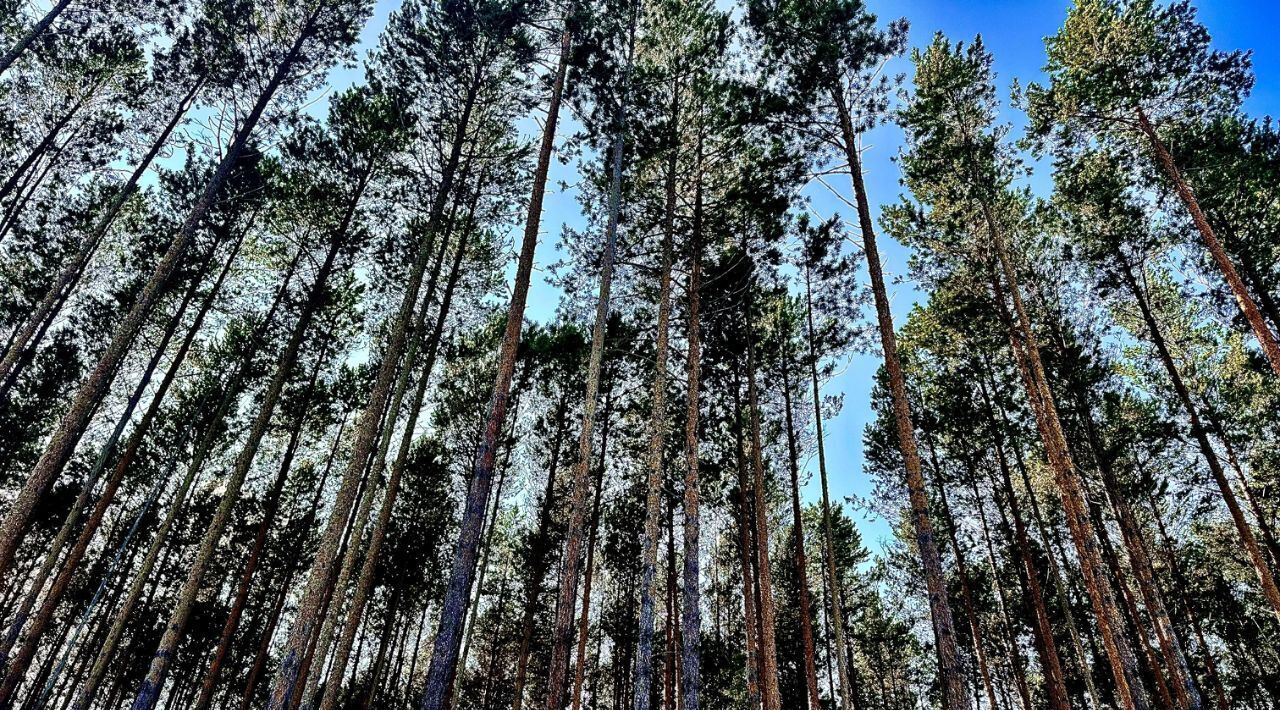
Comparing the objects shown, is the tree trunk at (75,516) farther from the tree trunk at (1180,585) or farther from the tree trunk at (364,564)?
the tree trunk at (1180,585)

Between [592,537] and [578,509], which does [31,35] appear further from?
[592,537]

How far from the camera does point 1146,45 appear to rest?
11414 millimetres

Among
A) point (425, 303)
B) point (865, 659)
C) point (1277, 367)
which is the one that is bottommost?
point (865, 659)

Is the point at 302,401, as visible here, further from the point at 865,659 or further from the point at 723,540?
the point at 865,659

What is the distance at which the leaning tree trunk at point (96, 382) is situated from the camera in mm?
7934

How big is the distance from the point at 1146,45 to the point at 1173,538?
1664 centimetres

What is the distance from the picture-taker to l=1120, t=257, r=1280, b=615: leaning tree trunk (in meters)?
11.8

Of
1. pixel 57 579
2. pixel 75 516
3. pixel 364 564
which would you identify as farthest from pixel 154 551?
pixel 364 564

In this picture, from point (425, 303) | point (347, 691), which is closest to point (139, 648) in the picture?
point (347, 691)

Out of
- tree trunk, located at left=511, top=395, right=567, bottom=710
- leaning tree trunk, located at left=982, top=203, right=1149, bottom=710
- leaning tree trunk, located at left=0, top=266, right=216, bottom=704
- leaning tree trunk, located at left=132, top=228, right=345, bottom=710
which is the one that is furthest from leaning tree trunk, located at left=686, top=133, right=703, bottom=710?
leaning tree trunk, located at left=0, top=266, right=216, bottom=704

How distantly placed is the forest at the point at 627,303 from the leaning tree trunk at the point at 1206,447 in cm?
15

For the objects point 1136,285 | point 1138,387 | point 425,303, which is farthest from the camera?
point 1138,387

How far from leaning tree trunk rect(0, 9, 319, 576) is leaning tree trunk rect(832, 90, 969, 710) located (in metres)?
11.9

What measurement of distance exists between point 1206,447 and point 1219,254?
5.38m
